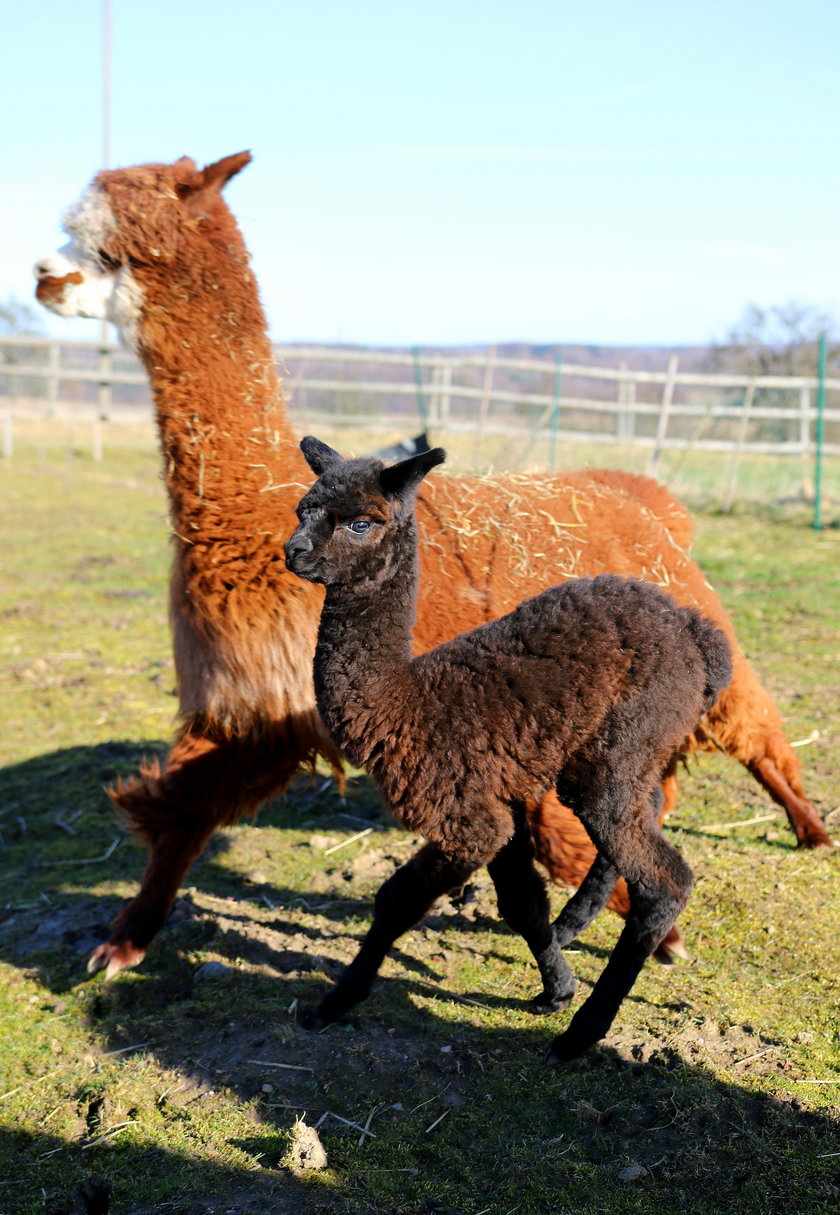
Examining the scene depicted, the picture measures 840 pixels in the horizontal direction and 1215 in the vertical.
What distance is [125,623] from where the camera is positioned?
9.25 meters

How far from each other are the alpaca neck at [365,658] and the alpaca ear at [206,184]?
183cm

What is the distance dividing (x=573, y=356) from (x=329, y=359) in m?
34.3

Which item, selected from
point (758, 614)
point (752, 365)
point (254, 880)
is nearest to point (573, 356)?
point (752, 365)

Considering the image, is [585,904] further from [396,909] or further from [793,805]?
[793,805]

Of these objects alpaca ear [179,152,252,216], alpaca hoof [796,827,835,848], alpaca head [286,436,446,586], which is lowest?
alpaca hoof [796,827,835,848]

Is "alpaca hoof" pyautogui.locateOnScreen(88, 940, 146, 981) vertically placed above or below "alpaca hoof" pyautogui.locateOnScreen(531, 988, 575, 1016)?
below

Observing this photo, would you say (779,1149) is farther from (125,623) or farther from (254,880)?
(125,623)

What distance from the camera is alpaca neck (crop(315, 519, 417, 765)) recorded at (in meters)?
2.84

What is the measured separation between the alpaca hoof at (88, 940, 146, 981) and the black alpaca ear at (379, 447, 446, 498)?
7.15 ft

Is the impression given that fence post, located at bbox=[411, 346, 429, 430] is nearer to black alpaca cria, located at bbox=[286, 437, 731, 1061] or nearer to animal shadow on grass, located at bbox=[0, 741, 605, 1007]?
animal shadow on grass, located at bbox=[0, 741, 605, 1007]

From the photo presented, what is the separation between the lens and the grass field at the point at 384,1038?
2586 mm

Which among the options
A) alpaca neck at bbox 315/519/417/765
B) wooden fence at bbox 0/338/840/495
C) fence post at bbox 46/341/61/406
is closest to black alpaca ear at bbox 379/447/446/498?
alpaca neck at bbox 315/519/417/765

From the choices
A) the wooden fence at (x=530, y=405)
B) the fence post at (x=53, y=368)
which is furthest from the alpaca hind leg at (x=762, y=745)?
the fence post at (x=53, y=368)

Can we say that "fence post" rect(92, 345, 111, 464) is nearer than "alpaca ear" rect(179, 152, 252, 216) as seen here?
No
